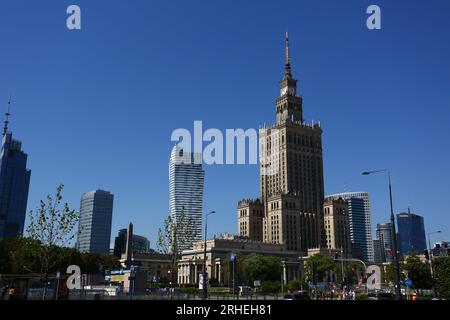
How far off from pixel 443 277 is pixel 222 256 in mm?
111824

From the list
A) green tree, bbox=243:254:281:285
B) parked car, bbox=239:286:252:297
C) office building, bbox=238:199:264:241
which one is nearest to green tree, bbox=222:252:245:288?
green tree, bbox=243:254:281:285

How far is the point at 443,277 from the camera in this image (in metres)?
61.1

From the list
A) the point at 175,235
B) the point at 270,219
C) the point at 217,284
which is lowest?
the point at 217,284

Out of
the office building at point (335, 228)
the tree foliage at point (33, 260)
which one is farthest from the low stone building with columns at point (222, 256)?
the tree foliage at point (33, 260)

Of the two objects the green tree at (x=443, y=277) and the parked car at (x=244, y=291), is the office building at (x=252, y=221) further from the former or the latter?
the green tree at (x=443, y=277)

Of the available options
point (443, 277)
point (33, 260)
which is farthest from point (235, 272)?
point (443, 277)

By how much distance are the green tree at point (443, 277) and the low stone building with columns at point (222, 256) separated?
3929 inches

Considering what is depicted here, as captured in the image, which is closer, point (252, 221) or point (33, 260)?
point (33, 260)

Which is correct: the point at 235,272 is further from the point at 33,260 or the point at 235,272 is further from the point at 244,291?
the point at 33,260
